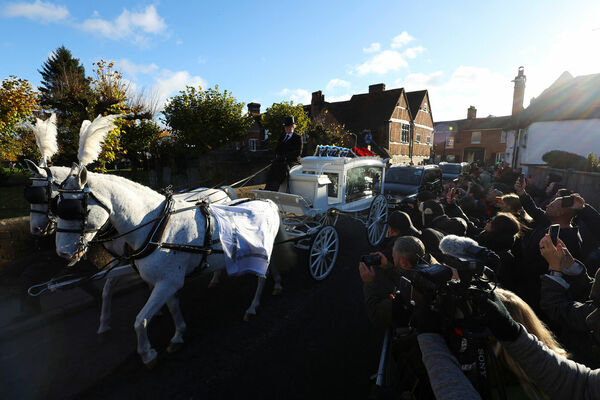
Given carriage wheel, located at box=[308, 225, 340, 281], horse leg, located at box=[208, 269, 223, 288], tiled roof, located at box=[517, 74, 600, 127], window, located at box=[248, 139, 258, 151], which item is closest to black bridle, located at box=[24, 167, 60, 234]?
horse leg, located at box=[208, 269, 223, 288]

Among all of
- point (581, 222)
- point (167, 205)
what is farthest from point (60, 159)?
point (581, 222)

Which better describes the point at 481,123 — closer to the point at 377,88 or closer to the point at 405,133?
the point at 405,133

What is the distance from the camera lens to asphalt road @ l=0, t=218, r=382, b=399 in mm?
2764

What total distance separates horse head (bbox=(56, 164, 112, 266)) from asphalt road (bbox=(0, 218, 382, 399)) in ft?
4.57

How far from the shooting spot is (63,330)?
3734 millimetres

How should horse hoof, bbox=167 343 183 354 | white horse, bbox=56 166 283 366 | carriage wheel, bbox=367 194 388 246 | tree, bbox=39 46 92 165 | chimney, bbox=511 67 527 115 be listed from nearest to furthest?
white horse, bbox=56 166 283 366 → horse hoof, bbox=167 343 183 354 → carriage wheel, bbox=367 194 388 246 → tree, bbox=39 46 92 165 → chimney, bbox=511 67 527 115

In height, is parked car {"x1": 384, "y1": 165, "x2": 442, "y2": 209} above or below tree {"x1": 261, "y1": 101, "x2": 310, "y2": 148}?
below

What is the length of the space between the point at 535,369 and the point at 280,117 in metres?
21.1

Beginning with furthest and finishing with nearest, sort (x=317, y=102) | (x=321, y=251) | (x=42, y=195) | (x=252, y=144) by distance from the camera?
(x=252, y=144), (x=317, y=102), (x=321, y=251), (x=42, y=195)

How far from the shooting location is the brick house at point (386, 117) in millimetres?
29453

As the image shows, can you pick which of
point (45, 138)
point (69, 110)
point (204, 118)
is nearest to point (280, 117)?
point (204, 118)

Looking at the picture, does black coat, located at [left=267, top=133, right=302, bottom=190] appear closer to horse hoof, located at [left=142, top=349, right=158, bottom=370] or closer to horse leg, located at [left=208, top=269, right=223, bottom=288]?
horse leg, located at [left=208, top=269, right=223, bottom=288]

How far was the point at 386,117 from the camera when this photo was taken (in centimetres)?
2938

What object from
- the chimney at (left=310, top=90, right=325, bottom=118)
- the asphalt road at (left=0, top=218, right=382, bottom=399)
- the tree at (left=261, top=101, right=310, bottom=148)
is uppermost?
the chimney at (left=310, top=90, right=325, bottom=118)
